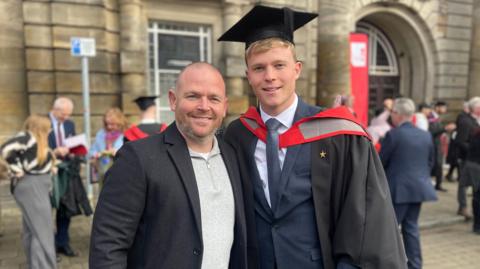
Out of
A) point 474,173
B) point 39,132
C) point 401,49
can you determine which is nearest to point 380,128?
point 474,173

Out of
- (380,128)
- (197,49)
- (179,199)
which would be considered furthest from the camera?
(197,49)

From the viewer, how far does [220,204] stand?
1.71 m

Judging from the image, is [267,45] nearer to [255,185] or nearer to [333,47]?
[255,185]

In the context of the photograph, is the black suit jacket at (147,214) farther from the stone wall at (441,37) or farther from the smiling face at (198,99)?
the stone wall at (441,37)

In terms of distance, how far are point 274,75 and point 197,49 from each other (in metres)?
7.39

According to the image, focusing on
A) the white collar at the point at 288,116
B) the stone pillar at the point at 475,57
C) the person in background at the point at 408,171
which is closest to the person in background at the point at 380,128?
the person in background at the point at 408,171

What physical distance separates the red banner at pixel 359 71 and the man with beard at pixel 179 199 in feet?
29.1

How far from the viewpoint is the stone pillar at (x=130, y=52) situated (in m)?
7.69

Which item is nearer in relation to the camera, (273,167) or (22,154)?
(273,167)

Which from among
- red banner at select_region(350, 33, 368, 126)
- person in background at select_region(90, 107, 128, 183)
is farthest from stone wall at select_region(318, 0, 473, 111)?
person in background at select_region(90, 107, 128, 183)

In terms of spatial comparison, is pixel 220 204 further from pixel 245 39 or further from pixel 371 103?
pixel 371 103

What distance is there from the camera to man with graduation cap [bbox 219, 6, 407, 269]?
1705 mm

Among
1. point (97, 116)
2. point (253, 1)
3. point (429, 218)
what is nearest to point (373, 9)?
point (253, 1)

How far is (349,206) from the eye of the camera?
1.71 m
